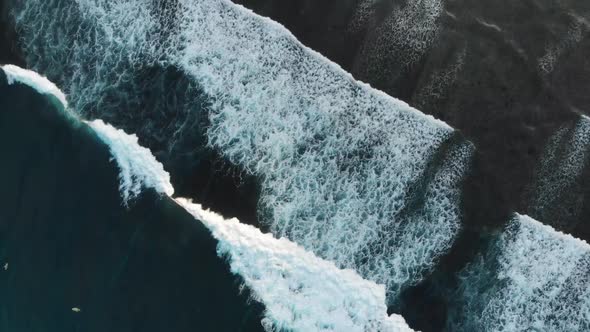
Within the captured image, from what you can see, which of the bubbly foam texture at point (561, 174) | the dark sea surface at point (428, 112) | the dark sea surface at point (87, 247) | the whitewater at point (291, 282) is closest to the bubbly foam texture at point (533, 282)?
the dark sea surface at point (428, 112)

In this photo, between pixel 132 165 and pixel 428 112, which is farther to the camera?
pixel 132 165

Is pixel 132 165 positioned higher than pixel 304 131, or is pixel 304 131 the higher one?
pixel 304 131

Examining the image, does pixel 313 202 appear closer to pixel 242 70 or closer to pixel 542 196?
pixel 242 70

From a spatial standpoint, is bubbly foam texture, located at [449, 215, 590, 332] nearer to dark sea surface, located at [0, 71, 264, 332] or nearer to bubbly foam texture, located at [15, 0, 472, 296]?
bubbly foam texture, located at [15, 0, 472, 296]

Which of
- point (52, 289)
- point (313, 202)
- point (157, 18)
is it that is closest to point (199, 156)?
point (313, 202)

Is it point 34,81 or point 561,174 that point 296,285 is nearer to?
point 561,174

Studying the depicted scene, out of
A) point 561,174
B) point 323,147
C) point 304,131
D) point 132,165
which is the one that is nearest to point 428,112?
point 323,147
